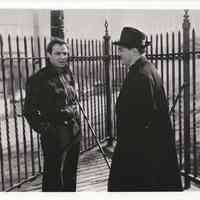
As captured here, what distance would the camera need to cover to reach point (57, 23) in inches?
201

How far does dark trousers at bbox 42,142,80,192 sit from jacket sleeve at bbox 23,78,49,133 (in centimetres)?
35

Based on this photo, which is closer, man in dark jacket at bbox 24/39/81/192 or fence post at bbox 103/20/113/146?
man in dark jacket at bbox 24/39/81/192

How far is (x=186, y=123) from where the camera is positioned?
4.64m

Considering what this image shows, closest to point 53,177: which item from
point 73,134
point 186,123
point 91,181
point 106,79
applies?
point 73,134

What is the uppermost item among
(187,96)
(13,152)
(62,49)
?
(62,49)

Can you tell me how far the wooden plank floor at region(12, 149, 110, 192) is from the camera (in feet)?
16.0

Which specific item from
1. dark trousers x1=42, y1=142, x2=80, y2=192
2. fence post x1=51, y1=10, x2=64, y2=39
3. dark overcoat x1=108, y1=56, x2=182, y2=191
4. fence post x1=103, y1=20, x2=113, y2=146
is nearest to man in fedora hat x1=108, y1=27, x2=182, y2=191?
dark overcoat x1=108, y1=56, x2=182, y2=191

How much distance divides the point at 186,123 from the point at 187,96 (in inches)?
13.0

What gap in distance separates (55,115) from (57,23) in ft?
5.10

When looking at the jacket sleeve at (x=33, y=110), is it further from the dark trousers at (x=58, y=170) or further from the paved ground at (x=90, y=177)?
the paved ground at (x=90, y=177)

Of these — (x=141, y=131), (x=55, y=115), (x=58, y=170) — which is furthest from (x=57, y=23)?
(x=141, y=131)

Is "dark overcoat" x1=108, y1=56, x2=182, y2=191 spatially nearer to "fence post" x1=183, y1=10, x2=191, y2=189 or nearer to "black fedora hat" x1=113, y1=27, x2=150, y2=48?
"black fedora hat" x1=113, y1=27, x2=150, y2=48
